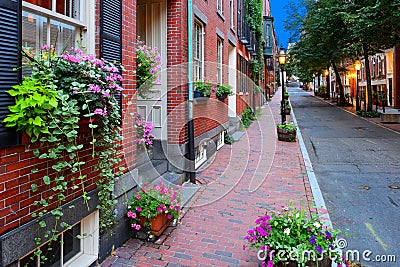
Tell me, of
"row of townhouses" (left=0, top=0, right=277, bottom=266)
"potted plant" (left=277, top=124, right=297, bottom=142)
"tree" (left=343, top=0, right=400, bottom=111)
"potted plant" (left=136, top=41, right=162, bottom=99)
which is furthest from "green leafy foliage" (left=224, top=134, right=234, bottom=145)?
"tree" (left=343, top=0, right=400, bottom=111)

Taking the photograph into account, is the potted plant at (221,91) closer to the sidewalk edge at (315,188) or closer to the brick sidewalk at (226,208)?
the brick sidewalk at (226,208)

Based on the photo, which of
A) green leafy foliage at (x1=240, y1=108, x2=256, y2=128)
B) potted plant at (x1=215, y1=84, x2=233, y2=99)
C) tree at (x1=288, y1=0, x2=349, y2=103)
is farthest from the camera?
tree at (x1=288, y1=0, x2=349, y2=103)

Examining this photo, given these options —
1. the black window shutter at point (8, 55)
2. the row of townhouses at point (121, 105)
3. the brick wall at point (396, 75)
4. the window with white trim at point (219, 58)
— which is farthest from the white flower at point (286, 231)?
the brick wall at point (396, 75)

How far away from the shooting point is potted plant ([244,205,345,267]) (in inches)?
120

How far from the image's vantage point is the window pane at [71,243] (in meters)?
3.31

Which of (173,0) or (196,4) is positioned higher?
(196,4)

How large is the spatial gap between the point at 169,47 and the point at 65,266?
445 cm

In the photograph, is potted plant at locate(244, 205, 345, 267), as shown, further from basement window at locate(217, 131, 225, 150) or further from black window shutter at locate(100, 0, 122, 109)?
basement window at locate(217, 131, 225, 150)

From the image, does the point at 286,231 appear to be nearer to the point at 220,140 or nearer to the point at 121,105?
the point at 121,105

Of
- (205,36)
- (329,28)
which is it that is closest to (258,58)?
(329,28)

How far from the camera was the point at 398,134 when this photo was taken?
45.4 feet

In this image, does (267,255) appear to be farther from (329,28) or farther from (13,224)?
(329,28)

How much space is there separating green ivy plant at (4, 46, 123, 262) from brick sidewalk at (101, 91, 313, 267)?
50.6 inches

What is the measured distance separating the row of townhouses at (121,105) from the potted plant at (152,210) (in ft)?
0.47
